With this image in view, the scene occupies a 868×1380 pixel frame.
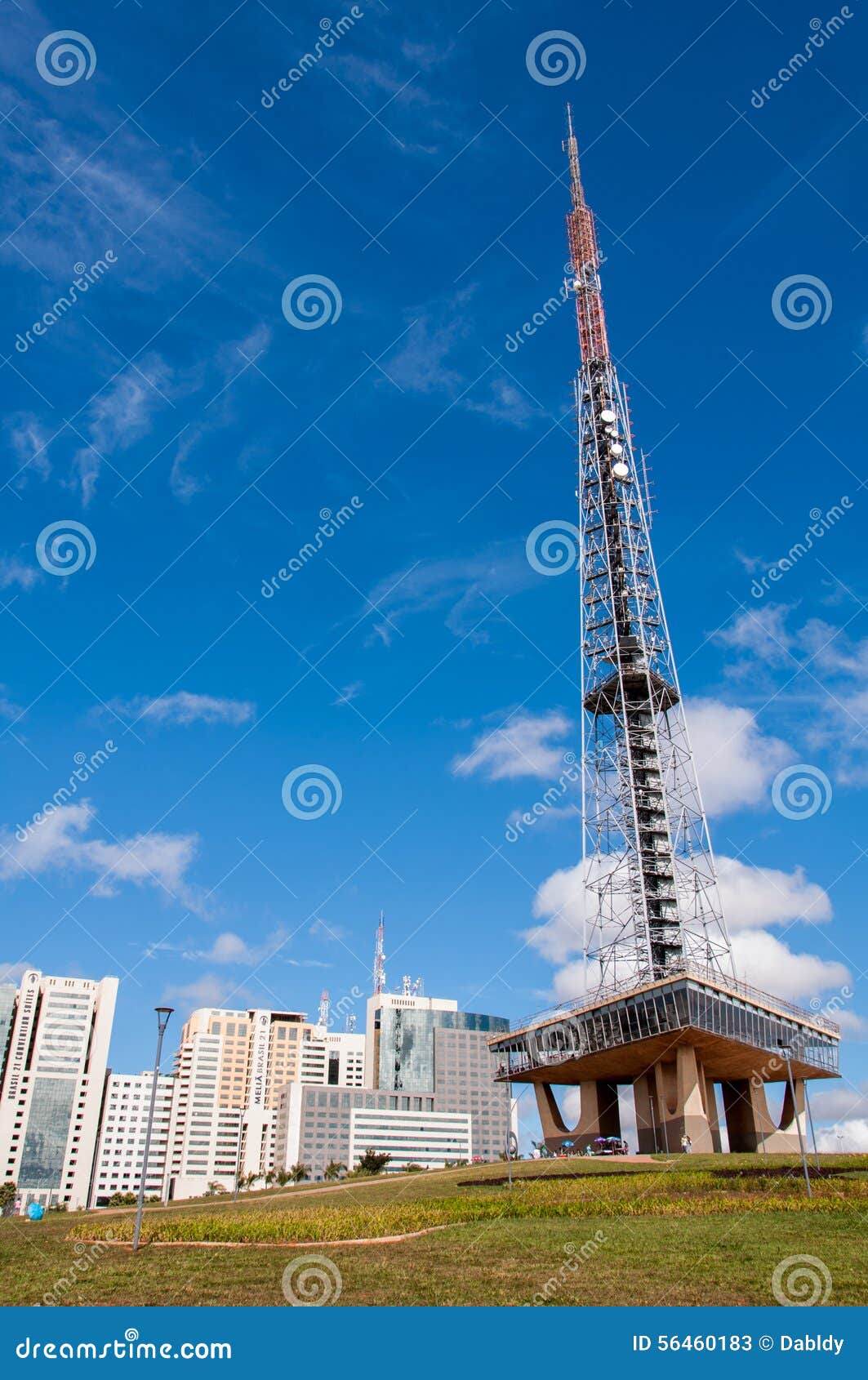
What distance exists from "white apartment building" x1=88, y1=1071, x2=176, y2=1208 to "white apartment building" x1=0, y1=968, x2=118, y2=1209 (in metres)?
9.62

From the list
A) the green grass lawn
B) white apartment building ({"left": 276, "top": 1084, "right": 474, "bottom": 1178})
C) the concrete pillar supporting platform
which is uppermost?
white apartment building ({"left": 276, "top": 1084, "right": 474, "bottom": 1178})

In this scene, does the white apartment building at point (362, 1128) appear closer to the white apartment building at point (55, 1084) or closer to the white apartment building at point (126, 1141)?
the white apartment building at point (126, 1141)

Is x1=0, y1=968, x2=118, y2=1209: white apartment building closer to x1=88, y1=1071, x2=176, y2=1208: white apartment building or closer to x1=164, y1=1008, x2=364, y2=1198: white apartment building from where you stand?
x1=88, y1=1071, x2=176, y2=1208: white apartment building

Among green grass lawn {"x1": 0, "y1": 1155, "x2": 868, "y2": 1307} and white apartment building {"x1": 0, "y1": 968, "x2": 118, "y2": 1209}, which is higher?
white apartment building {"x1": 0, "y1": 968, "x2": 118, "y2": 1209}

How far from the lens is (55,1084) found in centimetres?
14925

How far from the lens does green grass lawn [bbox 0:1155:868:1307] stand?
48.2ft

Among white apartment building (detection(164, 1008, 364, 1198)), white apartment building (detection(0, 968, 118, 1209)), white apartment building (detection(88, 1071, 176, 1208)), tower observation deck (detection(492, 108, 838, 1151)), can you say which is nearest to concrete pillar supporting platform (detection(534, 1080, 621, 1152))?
tower observation deck (detection(492, 108, 838, 1151))

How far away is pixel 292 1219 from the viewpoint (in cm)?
2580

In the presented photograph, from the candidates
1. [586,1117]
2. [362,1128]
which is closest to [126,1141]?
[362,1128]

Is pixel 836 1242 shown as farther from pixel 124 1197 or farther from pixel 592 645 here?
pixel 124 1197

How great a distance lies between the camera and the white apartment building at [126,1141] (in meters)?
164

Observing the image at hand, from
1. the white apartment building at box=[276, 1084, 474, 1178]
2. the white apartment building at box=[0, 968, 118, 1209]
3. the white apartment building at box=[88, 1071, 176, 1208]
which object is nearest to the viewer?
the white apartment building at box=[0, 968, 118, 1209]

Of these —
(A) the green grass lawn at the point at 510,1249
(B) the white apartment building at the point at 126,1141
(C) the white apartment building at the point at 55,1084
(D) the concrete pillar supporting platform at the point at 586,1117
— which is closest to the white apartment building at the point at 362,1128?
(B) the white apartment building at the point at 126,1141

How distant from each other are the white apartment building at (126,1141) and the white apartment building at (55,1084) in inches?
379
